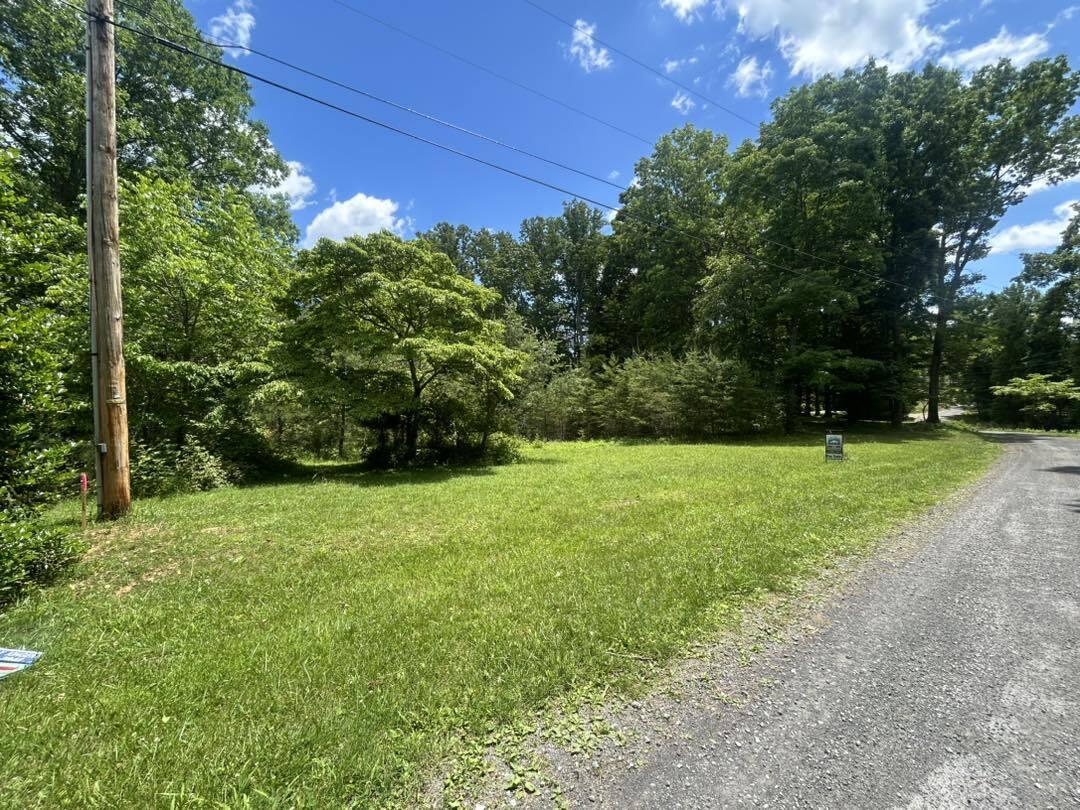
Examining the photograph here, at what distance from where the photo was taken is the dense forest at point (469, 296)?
30.3 feet

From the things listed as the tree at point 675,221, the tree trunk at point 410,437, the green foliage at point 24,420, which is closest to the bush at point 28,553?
the green foliage at point 24,420

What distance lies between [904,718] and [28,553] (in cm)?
651

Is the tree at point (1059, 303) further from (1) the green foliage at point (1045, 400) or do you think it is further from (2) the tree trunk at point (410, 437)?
(2) the tree trunk at point (410, 437)

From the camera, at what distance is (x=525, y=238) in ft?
131

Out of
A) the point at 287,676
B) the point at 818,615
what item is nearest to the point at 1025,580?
the point at 818,615

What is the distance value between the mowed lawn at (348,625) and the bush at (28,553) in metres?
0.22

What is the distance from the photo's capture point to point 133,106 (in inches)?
563

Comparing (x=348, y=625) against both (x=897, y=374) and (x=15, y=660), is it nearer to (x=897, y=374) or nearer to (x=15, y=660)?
(x=15, y=660)

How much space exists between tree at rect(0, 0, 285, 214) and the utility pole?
8.60 m

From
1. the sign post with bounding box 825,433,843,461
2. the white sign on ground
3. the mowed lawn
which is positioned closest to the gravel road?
the mowed lawn

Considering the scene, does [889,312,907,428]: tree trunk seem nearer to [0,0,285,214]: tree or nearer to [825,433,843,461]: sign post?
[825,433,843,461]: sign post

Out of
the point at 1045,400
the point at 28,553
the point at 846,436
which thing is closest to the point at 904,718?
the point at 28,553

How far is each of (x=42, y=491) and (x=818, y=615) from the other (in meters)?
7.16

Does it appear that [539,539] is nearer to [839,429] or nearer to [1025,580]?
[1025,580]
